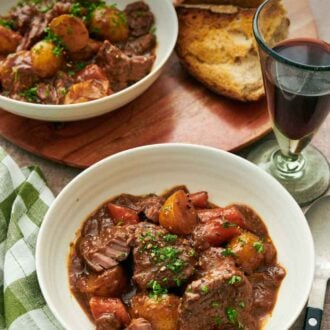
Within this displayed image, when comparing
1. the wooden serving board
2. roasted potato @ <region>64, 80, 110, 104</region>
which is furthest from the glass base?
roasted potato @ <region>64, 80, 110, 104</region>

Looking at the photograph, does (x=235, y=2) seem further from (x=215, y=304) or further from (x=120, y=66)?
(x=215, y=304)

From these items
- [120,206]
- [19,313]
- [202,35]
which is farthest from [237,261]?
[202,35]

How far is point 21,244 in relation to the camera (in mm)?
2980

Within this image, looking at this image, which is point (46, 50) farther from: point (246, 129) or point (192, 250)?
point (192, 250)

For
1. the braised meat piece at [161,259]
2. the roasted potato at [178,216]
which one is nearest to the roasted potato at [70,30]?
the roasted potato at [178,216]

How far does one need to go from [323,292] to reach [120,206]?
3.33 feet

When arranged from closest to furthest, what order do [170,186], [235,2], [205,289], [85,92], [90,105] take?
[205,289] → [170,186] → [90,105] → [85,92] → [235,2]

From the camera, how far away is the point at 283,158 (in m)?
3.53

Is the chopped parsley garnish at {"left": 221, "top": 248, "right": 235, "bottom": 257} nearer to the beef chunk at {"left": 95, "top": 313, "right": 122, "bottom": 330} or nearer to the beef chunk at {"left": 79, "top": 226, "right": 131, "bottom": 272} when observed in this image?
the beef chunk at {"left": 79, "top": 226, "right": 131, "bottom": 272}

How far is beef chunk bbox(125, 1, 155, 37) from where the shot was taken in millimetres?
3926

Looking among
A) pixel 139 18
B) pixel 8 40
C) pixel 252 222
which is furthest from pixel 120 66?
pixel 252 222

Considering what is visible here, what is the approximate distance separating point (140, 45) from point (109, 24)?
229 mm

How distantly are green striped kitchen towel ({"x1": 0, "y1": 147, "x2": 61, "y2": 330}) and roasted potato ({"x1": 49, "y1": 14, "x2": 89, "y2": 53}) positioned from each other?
0.79m

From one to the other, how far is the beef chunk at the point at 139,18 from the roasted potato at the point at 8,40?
0.70m
